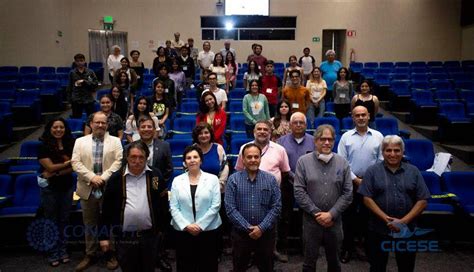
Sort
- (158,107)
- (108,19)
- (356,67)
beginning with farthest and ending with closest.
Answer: (108,19), (356,67), (158,107)

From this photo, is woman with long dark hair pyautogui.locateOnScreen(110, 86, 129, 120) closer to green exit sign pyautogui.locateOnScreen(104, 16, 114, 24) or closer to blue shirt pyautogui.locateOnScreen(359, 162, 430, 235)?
blue shirt pyautogui.locateOnScreen(359, 162, 430, 235)

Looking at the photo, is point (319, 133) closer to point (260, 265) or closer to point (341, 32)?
point (260, 265)

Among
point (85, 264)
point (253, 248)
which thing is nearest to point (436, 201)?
point (253, 248)

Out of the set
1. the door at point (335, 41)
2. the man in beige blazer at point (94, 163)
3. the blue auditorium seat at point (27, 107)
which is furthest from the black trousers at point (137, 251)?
the door at point (335, 41)

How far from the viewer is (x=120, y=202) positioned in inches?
112

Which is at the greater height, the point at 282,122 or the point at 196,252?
the point at 282,122

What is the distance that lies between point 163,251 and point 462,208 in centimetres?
297

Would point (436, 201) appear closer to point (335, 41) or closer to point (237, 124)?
point (237, 124)

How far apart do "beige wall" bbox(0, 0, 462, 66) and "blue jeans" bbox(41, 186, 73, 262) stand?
10118 mm

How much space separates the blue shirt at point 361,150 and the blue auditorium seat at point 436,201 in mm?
942

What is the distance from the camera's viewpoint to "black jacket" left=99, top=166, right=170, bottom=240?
9.32 feet

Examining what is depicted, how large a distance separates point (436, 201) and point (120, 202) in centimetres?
325

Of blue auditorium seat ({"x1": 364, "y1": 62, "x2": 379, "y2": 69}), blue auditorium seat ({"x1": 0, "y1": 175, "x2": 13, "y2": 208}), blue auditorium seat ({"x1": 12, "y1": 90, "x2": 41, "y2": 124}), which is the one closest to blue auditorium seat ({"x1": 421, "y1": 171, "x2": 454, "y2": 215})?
blue auditorium seat ({"x1": 0, "y1": 175, "x2": 13, "y2": 208})

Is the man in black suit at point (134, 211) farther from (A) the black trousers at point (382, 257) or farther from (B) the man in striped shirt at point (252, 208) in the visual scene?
(A) the black trousers at point (382, 257)
